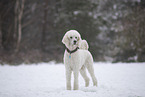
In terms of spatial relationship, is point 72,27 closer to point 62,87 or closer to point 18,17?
point 18,17

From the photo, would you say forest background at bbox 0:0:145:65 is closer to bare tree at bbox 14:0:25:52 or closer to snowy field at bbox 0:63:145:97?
bare tree at bbox 14:0:25:52

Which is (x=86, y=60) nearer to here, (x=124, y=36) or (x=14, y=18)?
(x=124, y=36)

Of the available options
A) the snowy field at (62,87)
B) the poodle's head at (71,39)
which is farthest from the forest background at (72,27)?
the poodle's head at (71,39)

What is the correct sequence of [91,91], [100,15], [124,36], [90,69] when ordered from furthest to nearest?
[100,15], [124,36], [90,69], [91,91]

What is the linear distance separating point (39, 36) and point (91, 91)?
50.6ft

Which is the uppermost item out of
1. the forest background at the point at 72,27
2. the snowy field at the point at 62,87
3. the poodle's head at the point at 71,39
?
the forest background at the point at 72,27

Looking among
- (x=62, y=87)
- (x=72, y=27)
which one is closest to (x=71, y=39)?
(x=62, y=87)

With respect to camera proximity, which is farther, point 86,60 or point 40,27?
point 40,27

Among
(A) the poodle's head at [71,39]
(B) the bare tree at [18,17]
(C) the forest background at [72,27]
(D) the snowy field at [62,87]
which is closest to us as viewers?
(D) the snowy field at [62,87]

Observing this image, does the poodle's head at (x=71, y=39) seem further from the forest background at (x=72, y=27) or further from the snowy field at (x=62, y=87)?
the forest background at (x=72, y=27)

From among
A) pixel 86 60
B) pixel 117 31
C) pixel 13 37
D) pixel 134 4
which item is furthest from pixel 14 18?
pixel 86 60

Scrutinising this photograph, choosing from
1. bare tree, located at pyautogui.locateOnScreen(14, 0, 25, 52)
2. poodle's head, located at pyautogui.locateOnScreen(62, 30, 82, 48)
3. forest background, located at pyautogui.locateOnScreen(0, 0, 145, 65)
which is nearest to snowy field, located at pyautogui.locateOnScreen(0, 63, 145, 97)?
poodle's head, located at pyautogui.locateOnScreen(62, 30, 82, 48)

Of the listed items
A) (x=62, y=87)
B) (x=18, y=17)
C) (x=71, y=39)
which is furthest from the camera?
(x=18, y=17)

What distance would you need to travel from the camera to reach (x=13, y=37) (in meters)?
16.7
